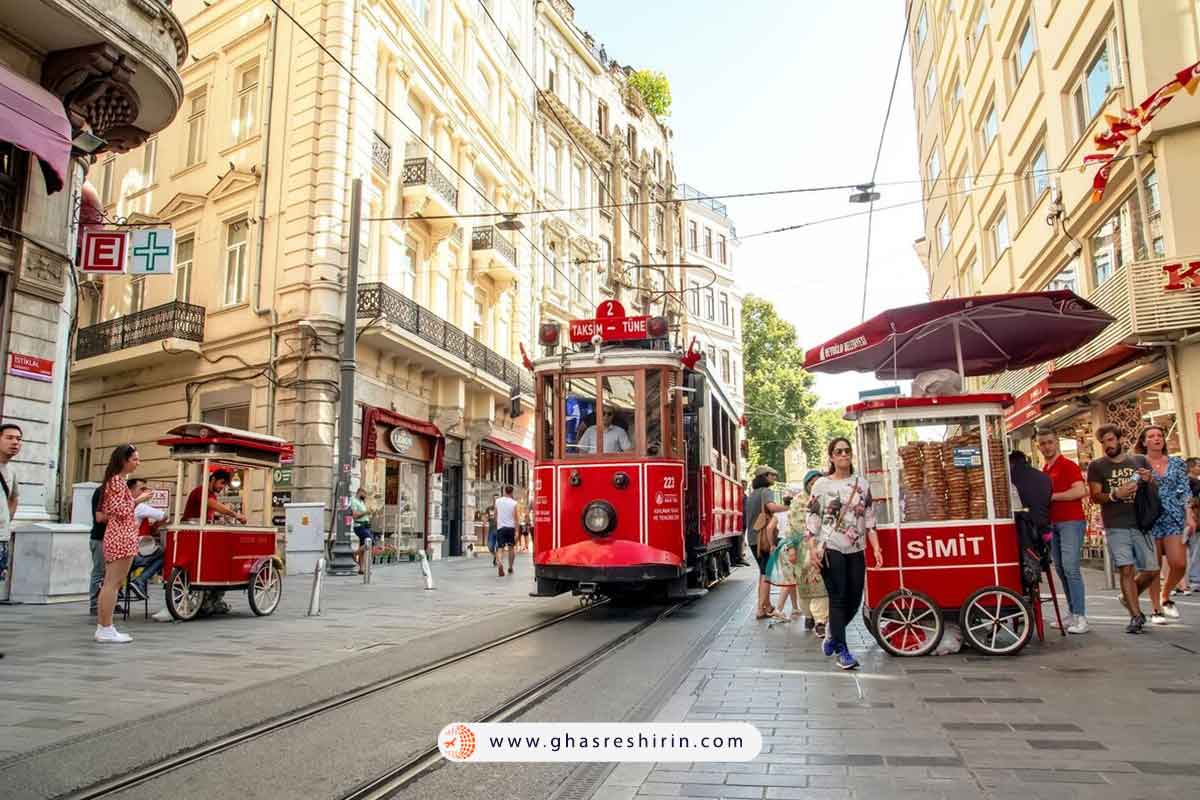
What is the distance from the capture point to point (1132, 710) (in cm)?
511

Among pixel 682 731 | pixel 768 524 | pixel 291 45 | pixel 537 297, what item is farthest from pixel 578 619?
pixel 537 297

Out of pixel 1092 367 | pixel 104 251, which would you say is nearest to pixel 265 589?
pixel 104 251

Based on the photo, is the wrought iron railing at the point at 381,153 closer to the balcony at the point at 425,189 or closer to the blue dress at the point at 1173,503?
the balcony at the point at 425,189

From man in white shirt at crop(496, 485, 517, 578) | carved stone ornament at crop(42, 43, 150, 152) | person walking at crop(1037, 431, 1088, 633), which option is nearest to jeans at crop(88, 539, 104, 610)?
carved stone ornament at crop(42, 43, 150, 152)

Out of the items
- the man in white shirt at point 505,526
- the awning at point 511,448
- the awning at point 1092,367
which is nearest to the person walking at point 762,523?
the awning at point 1092,367

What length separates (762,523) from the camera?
1061 cm

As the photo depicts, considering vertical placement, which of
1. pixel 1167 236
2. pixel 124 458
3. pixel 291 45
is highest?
pixel 291 45

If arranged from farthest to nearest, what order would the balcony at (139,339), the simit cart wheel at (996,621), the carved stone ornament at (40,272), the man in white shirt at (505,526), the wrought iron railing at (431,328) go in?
the balcony at (139,339) < the wrought iron railing at (431,328) < the man in white shirt at (505,526) < the carved stone ornament at (40,272) < the simit cart wheel at (996,621)

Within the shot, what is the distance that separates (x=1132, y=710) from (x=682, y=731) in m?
3.20

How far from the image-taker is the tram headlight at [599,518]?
415 inches

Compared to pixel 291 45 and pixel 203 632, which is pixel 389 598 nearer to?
pixel 203 632

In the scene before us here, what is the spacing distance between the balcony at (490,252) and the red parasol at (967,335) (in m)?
19.3

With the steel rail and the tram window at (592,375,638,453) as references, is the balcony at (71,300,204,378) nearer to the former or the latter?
the tram window at (592,375,638,453)

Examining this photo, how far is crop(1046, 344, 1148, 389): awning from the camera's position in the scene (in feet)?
51.0
